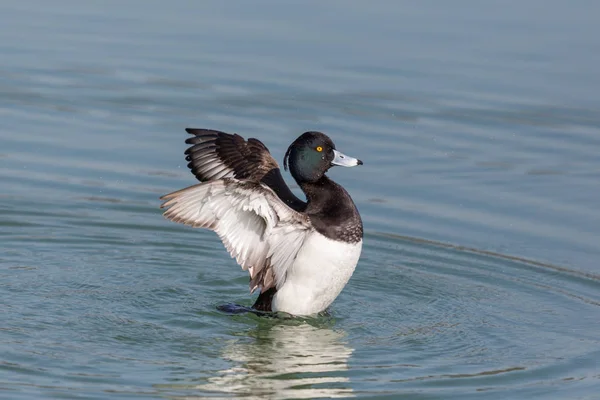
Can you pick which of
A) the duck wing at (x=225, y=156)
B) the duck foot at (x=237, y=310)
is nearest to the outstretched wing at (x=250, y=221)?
the duck foot at (x=237, y=310)

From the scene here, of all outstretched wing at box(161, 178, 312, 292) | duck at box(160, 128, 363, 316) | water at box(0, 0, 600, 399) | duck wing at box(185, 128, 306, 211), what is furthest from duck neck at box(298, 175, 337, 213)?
water at box(0, 0, 600, 399)

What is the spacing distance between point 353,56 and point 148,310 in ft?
22.9

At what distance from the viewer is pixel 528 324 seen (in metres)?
8.95

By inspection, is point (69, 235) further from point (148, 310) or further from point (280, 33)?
point (280, 33)

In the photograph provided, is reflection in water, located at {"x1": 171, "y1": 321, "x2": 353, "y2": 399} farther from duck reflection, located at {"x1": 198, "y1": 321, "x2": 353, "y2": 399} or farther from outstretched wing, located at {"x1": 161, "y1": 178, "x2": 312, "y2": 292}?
outstretched wing, located at {"x1": 161, "y1": 178, "x2": 312, "y2": 292}

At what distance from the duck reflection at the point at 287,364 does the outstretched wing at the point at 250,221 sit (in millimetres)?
490

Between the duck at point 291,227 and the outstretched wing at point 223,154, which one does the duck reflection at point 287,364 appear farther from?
the outstretched wing at point 223,154

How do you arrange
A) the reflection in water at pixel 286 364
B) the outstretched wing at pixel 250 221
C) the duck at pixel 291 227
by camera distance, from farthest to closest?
the duck at pixel 291 227 → the outstretched wing at pixel 250 221 → the reflection in water at pixel 286 364

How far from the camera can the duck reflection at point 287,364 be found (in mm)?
7535

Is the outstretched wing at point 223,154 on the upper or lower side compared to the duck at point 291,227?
upper

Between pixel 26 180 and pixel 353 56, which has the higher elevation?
pixel 353 56

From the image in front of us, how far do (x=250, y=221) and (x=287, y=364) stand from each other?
1.20 m

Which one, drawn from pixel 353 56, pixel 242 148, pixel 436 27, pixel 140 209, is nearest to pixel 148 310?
pixel 242 148

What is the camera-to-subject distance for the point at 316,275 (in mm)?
8875
